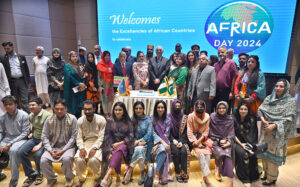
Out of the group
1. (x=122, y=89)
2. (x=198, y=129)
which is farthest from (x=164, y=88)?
(x=198, y=129)

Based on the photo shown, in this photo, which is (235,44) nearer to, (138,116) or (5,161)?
(138,116)

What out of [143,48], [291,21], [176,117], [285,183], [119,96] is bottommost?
[285,183]

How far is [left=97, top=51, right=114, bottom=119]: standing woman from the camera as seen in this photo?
140 inches

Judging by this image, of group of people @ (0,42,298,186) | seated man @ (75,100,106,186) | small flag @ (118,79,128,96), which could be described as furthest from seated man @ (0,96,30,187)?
small flag @ (118,79,128,96)

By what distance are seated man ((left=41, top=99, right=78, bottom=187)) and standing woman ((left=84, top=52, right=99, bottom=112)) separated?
116 centimetres

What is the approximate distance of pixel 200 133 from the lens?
261 cm

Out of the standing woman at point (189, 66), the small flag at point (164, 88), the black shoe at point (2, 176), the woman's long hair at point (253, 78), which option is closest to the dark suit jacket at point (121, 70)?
the small flag at point (164, 88)

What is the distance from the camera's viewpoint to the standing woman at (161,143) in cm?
238

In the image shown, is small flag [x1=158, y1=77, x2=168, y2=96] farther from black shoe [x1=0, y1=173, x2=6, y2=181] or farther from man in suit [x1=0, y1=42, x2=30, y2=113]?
man in suit [x1=0, y1=42, x2=30, y2=113]

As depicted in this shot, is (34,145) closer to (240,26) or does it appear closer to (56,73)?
(56,73)

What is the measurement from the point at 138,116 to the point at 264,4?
4571 millimetres

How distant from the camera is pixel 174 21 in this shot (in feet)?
17.3

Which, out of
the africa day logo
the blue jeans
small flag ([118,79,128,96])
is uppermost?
the africa day logo

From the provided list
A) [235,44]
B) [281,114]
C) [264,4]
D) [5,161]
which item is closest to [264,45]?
[235,44]
